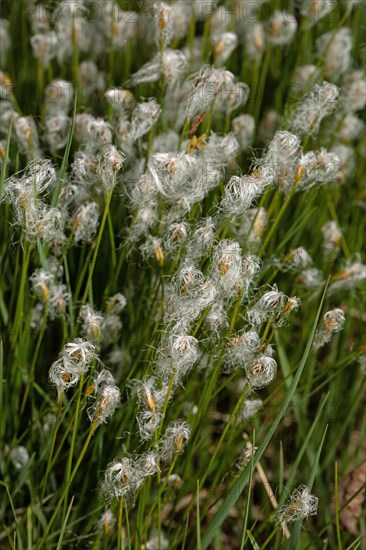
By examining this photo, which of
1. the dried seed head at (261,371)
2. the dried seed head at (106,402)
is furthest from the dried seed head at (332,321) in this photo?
the dried seed head at (106,402)

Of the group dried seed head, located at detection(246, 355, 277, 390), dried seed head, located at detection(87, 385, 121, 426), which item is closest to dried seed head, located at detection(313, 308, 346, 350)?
dried seed head, located at detection(246, 355, 277, 390)

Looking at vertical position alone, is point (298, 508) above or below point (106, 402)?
below

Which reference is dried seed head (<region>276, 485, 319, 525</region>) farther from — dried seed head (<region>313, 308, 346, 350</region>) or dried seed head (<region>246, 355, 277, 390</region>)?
dried seed head (<region>313, 308, 346, 350</region>)

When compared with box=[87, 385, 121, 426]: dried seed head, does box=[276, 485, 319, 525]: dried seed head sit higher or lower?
lower

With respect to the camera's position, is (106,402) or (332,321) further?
(332,321)

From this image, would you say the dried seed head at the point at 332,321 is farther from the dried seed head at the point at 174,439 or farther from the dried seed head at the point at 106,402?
the dried seed head at the point at 106,402

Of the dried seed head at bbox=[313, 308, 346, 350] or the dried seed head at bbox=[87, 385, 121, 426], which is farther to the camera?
the dried seed head at bbox=[313, 308, 346, 350]

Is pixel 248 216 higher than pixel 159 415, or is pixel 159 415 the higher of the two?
pixel 248 216

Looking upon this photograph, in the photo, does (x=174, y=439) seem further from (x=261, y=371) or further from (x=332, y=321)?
(x=332, y=321)

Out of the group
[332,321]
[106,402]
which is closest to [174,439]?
[106,402]

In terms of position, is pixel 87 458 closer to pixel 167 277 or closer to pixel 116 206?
pixel 167 277

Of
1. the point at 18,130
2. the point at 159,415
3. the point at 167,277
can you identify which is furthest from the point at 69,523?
the point at 18,130
